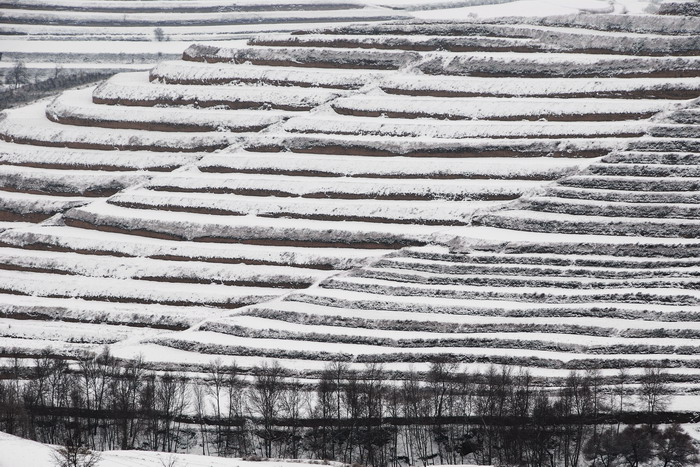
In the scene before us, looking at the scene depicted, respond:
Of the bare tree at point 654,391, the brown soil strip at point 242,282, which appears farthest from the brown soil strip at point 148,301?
the bare tree at point 654,391

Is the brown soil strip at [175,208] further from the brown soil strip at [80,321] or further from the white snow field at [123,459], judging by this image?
the white snow field at [123,459]

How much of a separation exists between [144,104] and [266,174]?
56.6 ft

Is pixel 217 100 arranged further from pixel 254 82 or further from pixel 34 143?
pixel 34 143

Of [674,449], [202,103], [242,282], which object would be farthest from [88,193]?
[674,449]

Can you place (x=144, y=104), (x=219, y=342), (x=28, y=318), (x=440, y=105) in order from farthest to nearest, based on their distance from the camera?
(x=144, y=104), (x=440, y=105), (x=28, y=318), (x=219, y=342)

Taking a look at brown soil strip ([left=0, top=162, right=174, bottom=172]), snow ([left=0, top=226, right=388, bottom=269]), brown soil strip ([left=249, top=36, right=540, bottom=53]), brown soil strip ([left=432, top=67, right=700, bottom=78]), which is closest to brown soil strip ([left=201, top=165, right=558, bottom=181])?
brown soil strip ([left=0, top=162, right=174, bottom=172])

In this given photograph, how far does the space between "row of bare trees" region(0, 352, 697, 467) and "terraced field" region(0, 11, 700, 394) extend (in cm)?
343

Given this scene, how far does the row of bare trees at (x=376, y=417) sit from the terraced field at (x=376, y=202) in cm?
343

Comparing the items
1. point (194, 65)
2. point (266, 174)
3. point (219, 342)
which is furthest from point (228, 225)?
point (194, 65)

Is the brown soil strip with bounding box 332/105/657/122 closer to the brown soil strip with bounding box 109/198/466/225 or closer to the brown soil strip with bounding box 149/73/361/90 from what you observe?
the brown soil strip with bounding box 149/73/361/90

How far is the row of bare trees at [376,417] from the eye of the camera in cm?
5409

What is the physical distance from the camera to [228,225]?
77312 millimetres

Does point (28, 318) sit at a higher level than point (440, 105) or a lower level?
lower

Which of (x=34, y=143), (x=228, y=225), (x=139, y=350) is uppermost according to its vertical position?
(x=34, y=143)
